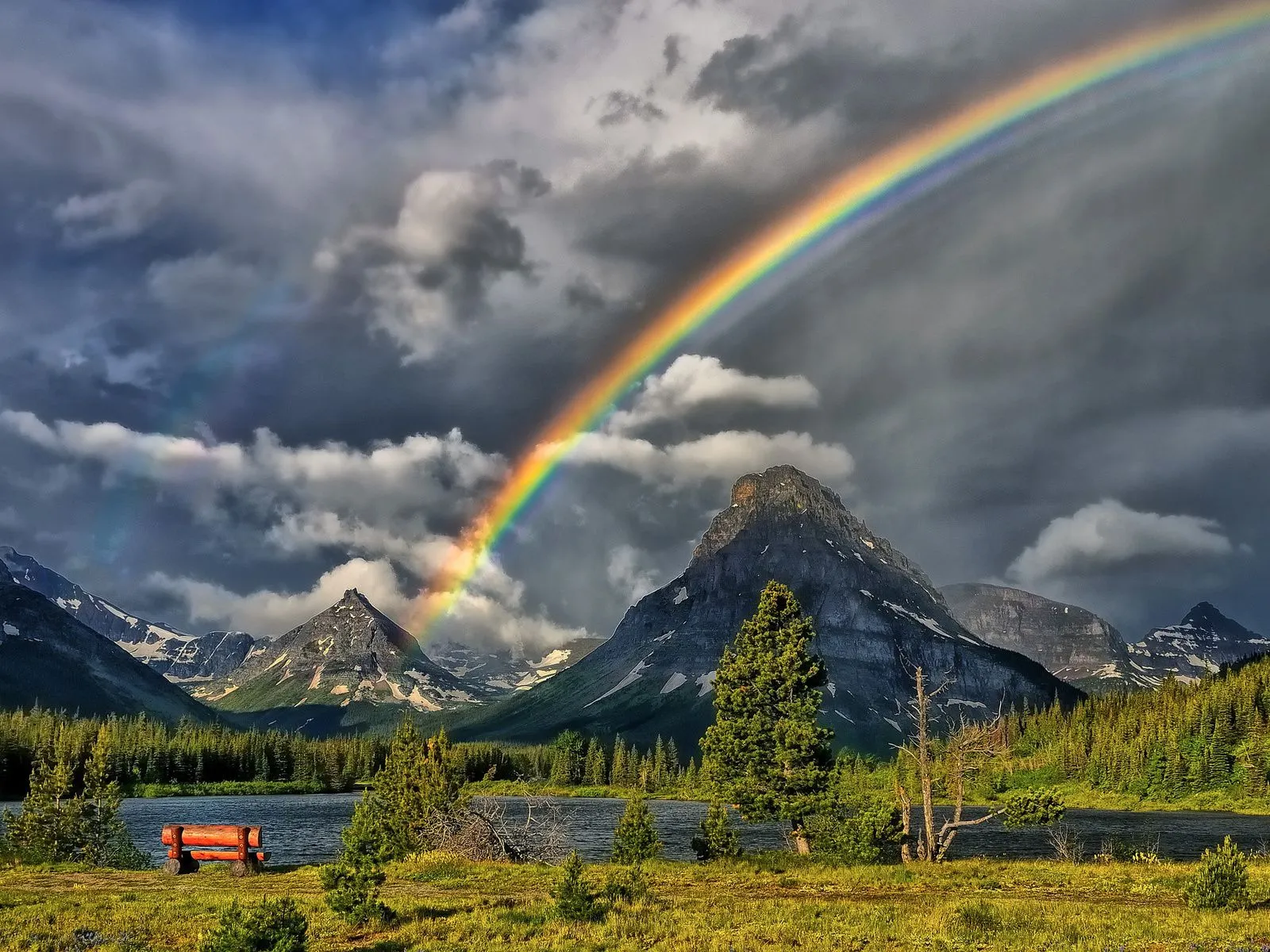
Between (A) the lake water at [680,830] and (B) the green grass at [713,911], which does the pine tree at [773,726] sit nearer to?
(B) the green grass at [713,911]

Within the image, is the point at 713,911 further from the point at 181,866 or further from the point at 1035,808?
the point at 181,866

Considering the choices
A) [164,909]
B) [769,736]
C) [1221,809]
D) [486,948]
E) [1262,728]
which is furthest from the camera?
[1262,728]

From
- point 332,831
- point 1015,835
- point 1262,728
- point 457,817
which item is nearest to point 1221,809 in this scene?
point 1262,728

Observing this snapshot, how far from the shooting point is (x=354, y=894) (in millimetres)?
26922

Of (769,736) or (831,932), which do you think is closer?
(831,932)

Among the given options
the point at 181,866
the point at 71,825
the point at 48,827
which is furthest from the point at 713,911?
the point at 48,827

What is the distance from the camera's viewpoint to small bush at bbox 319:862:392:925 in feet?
88.2

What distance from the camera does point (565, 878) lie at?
28.3 m

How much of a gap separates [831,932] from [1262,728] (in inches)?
8575

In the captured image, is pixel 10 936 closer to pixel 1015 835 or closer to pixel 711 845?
pixel 711 845

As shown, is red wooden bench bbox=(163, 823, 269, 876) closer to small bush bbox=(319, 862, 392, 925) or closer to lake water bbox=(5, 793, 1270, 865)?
lake water bbox=(5, 793, 1270, 865)

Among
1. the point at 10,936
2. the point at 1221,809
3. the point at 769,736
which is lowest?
the point at 1221,809

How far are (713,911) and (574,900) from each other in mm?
5220

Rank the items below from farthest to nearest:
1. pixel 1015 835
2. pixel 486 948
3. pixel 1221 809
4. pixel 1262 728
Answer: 1. pixel 1262 728
2. pixel 1221 809
3. pixel 1015 835
4. pixel 486 948
